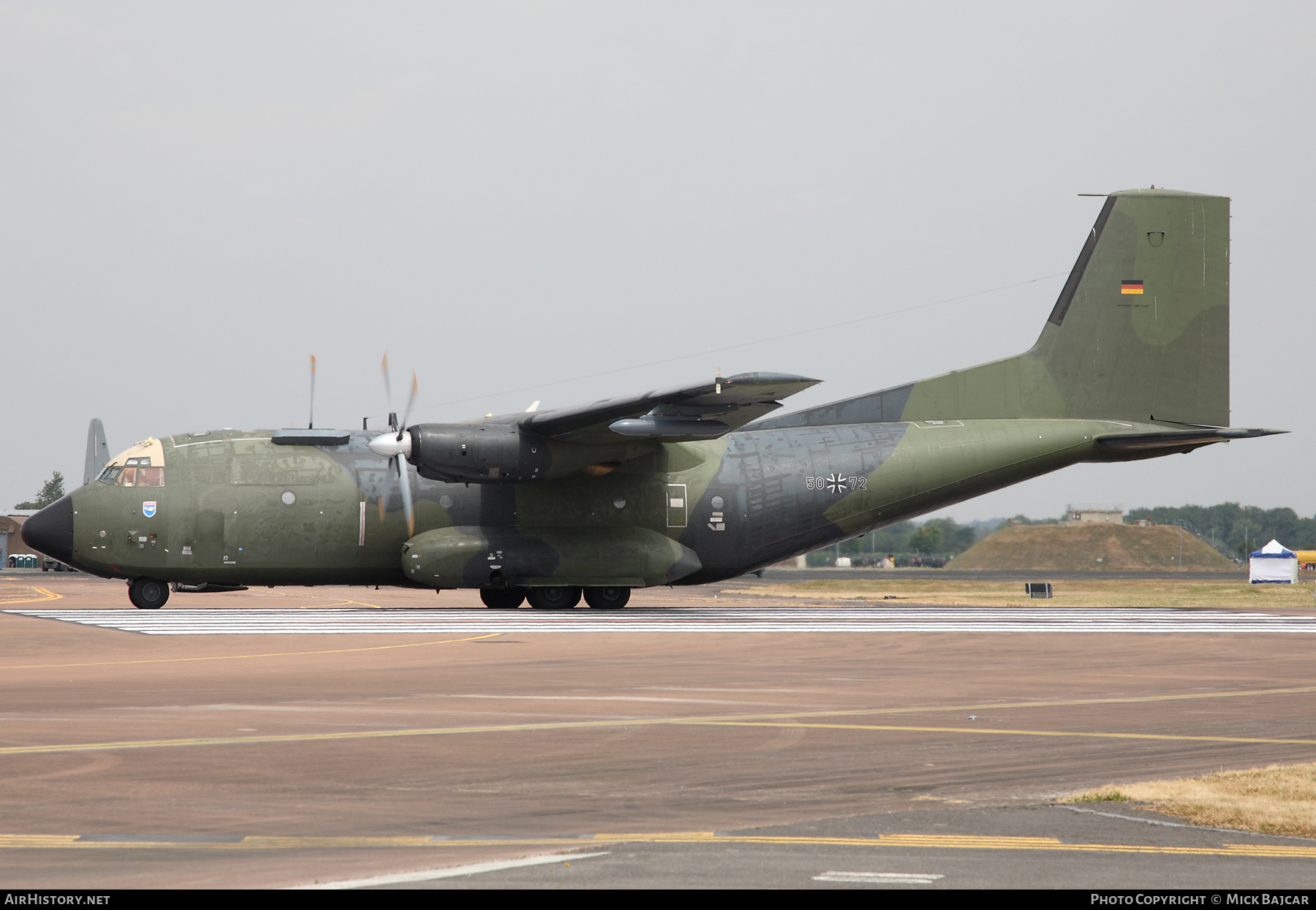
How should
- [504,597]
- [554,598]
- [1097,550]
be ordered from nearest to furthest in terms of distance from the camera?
1. [554,598]
2. [504,597]
3. [1097,550]

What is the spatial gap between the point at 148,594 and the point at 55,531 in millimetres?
2516

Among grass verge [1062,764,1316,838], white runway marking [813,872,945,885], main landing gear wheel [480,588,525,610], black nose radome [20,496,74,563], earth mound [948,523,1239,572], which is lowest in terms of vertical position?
earth mound [948,523,1239,572]

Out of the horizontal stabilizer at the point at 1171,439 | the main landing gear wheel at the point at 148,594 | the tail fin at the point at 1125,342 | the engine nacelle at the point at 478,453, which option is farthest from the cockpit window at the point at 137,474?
Result: the horizontal stabilizer at the point at 1171,439

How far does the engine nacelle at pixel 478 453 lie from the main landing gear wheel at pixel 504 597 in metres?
3.81

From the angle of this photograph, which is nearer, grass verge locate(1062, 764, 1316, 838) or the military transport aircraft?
grass verge locate(1062, 764, 1316, 838)

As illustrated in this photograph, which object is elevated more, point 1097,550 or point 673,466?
point 673,466

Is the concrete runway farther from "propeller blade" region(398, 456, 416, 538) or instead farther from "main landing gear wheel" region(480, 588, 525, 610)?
"main landing gear wheel" region(480, 588, 525, 610)

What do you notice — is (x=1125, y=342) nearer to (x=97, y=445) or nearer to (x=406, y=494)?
(x=406, y=494)

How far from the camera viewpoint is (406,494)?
28.9 metres

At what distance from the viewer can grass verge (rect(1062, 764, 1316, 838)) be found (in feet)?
24.7

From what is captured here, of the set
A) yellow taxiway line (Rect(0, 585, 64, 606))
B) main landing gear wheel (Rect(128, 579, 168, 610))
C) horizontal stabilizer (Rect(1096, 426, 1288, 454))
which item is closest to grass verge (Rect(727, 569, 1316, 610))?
horizontal stabilizer (Rect(1096, 426, 1288, 454))

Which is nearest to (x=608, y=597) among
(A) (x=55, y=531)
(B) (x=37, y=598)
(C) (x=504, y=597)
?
(C) (x=504, y=597)

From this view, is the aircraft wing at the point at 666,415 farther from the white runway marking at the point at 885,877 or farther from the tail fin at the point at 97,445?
the tail fin at the point at 97,445

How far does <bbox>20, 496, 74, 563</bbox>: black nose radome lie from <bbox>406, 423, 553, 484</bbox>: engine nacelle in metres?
7.92
